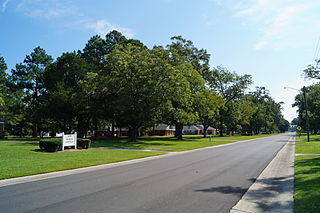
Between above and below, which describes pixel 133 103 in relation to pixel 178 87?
below

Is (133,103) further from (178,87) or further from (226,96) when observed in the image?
(226,96)

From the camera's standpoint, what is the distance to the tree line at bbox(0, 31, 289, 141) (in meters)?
32.0

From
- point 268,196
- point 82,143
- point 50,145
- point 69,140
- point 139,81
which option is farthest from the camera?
point 139,81

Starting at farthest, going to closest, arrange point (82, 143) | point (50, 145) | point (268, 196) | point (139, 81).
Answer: point (139, 81) < point (82, 143) < point (50, 145) < point (268, 196)

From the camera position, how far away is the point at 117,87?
34.1 meters

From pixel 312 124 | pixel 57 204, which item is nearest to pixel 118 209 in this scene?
pixel 57 204

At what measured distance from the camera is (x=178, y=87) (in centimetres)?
3156

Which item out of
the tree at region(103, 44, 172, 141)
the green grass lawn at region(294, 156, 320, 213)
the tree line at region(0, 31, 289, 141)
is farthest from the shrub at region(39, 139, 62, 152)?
the green grass lawn at region(294, 156, 320, 213)

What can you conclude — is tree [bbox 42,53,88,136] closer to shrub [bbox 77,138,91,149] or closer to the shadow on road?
shrub [bbox 77,138,91,149]

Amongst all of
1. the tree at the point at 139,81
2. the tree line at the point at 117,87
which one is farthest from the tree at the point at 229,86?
the tree at the point at 139,81

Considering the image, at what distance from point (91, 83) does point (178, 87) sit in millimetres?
13283

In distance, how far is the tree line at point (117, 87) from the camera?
105 ft

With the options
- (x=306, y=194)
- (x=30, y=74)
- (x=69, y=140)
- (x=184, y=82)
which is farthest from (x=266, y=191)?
(x=30, y=74)

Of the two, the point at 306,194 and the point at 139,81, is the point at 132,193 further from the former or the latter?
the point at 139,81
